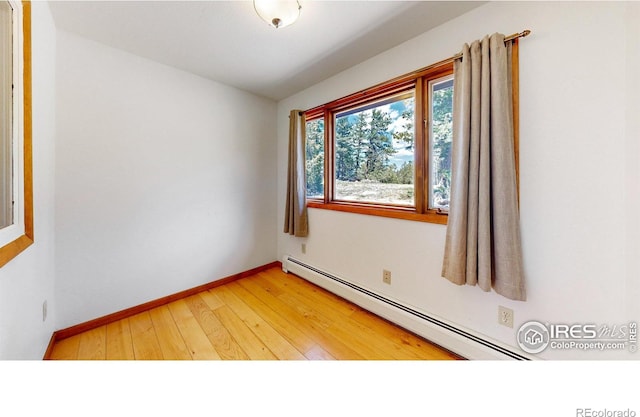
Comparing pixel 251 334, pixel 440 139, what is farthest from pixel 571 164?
pixel 251 334

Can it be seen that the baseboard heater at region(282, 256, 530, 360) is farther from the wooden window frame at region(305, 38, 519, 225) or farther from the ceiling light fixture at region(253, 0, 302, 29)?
the ceiling light fixture at region(253, 0, 302, 29)

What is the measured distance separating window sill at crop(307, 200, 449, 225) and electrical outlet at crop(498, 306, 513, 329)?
597 mm

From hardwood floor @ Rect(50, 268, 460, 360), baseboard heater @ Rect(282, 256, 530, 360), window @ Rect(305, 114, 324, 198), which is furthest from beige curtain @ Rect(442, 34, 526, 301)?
window @ Rect(305, 114, 324, 198)

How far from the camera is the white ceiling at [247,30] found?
1.34m

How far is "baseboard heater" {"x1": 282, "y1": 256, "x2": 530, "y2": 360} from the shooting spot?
1306 millimetres

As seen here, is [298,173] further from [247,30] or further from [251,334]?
[251,334]

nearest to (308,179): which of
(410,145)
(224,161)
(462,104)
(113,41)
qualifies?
(224,161)

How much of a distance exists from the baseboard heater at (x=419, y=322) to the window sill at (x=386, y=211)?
705 millimetres

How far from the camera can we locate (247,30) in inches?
60.6

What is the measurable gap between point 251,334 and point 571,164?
223cm

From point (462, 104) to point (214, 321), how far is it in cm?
241

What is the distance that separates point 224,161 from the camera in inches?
94.3
